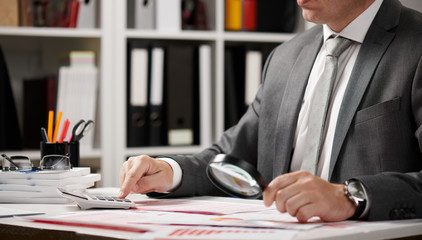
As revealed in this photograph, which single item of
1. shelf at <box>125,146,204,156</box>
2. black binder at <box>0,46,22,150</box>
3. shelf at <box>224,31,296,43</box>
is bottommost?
shelf at <box>125,146,204,156</box>

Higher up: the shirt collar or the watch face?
the shirt collar

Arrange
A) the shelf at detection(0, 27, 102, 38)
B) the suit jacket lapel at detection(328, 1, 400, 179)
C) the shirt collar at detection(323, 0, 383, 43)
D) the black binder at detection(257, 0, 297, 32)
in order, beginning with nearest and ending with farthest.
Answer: the suit jacket lapel at detection(328, 1, 400, 179) → the shirt collar at detection(323, 0, 383, 43) → the shelf at detection(0, 27, 102, 38) → the black binder at detection(257, 0, 297, 32)

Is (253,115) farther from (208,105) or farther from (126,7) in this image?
(126,7)

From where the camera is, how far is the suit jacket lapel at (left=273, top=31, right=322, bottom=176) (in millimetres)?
1645

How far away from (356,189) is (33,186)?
2.23 feet

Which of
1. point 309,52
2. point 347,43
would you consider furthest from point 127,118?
point 347,43

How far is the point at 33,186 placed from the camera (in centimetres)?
134

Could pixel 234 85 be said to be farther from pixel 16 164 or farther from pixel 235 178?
pixel 235 178

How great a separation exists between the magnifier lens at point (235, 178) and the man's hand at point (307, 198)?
1.1 inches

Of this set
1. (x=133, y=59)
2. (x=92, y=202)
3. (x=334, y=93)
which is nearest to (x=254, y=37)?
(x=133, y=59)

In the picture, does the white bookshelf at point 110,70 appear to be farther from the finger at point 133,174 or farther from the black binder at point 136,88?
the finger at point 133,174

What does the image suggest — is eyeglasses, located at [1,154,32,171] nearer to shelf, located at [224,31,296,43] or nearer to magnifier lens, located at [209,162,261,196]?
magnifier lens, located at [209,162,261,196]

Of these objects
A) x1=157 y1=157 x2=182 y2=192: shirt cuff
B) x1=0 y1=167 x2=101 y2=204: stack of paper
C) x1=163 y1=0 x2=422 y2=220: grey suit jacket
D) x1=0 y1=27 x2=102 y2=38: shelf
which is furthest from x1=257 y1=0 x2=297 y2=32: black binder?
x1=0 y1=167 x2=101 y2=204: stack of paper

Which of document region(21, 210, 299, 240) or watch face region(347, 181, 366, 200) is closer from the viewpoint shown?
document region(21, 210, 299, 240)
